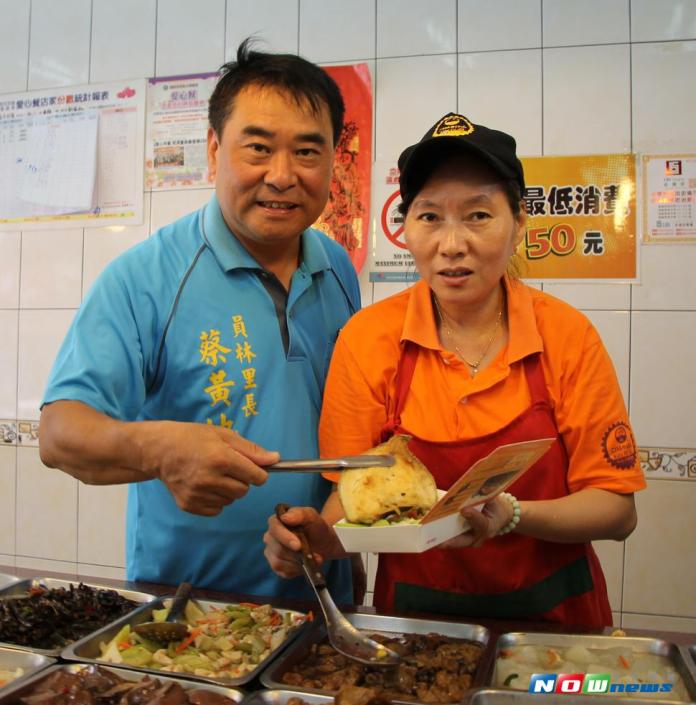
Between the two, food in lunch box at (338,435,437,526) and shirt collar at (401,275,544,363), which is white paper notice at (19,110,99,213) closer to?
shirt collar at (401,275,544,363)

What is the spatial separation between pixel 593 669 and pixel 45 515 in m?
3.21

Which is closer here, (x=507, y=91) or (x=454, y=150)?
(x=454, y=150)

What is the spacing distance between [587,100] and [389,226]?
3.42 feet

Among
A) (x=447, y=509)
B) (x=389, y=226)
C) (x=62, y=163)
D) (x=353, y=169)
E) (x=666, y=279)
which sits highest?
(x=62, y=163)

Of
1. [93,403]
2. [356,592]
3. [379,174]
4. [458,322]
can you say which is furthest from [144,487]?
[379,174]

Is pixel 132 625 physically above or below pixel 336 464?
below

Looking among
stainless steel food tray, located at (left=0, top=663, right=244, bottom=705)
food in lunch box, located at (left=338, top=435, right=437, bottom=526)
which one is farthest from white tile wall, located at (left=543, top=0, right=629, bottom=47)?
stainless steel food tray, located at (left=0, top=663, right=244, bottom=705)

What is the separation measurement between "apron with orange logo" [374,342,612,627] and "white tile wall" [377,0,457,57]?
6.96 feet

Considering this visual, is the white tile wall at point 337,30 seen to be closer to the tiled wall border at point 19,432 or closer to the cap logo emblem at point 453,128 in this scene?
the cap logo emblem at point 453,128

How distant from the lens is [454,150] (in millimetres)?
1632

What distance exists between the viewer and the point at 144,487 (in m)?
1.95

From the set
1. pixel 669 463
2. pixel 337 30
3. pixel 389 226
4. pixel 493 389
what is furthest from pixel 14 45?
pixel 669 463

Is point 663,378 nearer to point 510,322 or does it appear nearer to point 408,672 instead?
point 510,322

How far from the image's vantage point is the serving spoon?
1313 mm
